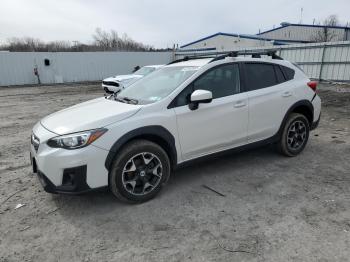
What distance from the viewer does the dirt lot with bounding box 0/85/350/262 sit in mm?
2568

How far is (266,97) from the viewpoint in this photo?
13.9ft

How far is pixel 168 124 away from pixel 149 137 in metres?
0.28

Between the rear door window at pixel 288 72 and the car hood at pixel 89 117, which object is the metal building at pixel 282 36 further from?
the car hood at pixel 89 117

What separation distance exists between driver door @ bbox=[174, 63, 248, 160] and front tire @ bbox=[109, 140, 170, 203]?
0.38 meters

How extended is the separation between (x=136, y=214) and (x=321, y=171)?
286 centimetres

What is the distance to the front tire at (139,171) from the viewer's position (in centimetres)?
316

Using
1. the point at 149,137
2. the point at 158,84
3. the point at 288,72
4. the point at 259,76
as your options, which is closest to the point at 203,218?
the point at 149,137

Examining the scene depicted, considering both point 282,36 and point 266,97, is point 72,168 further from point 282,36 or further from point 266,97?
point 282,36

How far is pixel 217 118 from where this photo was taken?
374cm

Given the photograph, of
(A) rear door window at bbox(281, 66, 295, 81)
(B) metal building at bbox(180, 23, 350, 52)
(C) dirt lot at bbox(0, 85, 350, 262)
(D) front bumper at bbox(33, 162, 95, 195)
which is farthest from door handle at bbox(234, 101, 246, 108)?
(B) metal building at bbox(180, 23, 350, 52)

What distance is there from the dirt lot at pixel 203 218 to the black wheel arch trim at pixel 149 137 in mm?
571

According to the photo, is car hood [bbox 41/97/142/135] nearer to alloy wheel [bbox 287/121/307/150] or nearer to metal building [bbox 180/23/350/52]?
alloy wheel [bbox 287/121/307/150]

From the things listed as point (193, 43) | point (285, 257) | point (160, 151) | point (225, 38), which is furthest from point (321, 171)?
point (193, 43)

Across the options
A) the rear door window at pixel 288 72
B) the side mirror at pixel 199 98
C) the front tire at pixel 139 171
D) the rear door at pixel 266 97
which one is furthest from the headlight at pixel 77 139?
the rear door window at pixel 288 72
